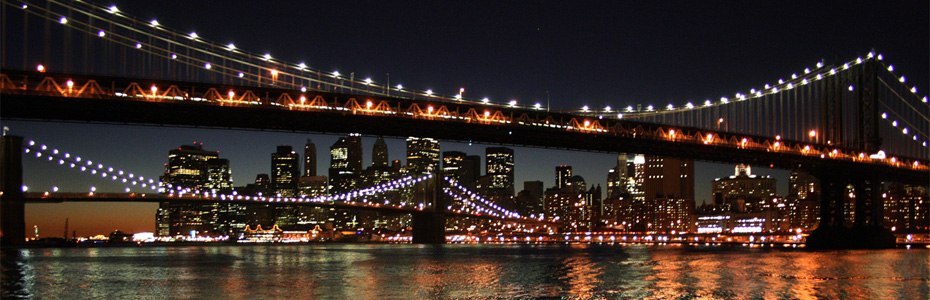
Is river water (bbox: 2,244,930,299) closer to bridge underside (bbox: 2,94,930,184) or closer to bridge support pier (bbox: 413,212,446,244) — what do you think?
bridge underside (bbox: 2,94,930,184)

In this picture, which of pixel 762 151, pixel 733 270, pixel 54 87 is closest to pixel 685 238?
pixel 762 151

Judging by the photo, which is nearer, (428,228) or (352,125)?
(352,125)

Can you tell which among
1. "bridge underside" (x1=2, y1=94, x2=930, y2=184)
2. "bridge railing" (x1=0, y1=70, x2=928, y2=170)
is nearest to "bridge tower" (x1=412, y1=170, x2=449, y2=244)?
"bridge underside" (x1=2, y1=94, x2=930, y2=184)

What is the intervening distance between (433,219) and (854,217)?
177ft

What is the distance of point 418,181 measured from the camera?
12462cm

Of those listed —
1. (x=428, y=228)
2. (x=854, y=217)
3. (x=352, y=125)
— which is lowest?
(x=428, y=228)

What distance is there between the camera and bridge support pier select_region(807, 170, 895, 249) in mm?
72000

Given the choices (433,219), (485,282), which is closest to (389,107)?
(485,282)

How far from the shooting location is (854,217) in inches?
2913

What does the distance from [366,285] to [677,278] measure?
468 inches

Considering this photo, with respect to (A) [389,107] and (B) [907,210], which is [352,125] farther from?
(B) [907,210]

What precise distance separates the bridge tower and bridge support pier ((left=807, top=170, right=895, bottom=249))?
164 ft

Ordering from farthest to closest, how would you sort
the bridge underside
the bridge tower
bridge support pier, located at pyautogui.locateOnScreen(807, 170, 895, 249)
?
1. the bridge tower
2. bridge support pier, located at pyautogui.locateOnScreen(807, 170, 895, 249)
3. the bridge underside

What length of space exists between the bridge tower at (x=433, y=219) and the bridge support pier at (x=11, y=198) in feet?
151
